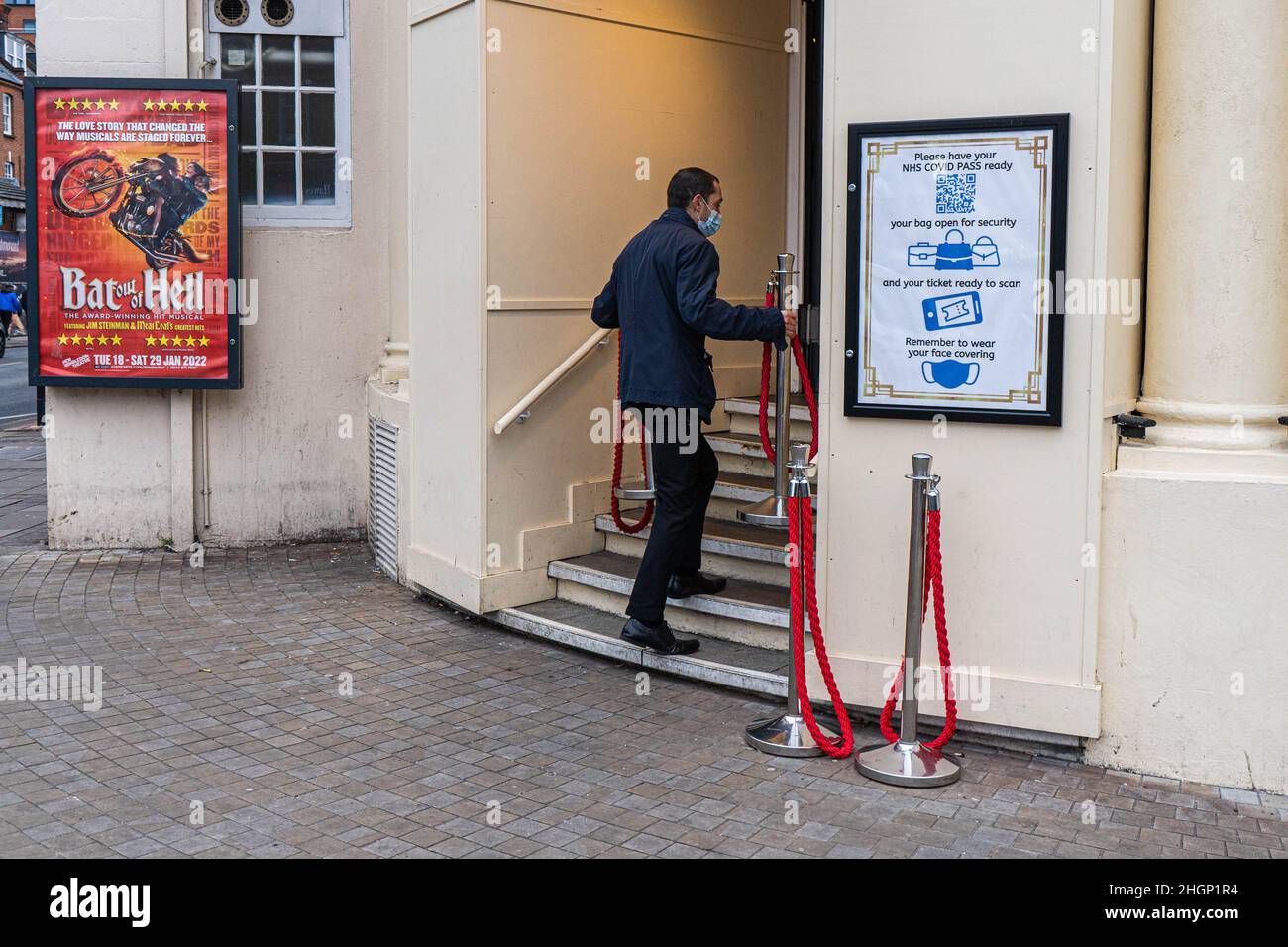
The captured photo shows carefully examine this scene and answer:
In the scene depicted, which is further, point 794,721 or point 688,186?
point 688,186

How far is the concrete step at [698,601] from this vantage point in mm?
6441

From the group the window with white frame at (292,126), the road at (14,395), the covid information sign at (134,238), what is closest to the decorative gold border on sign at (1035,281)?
the window with white frame at (292,126)

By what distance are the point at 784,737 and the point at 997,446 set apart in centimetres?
142

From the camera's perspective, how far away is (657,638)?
6348 millimetres

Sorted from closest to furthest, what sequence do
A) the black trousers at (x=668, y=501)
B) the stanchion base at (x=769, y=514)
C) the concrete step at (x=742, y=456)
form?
1. the black trousers at (x=668, y=501)
2. the stanchion base at (x=769, y=514)
3. the concrete step at (x=742, y=456)

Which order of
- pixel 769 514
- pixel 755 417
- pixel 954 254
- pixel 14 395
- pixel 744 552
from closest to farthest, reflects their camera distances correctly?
pixel 954 254 → pixel 744 552 → pixel 769 514 → pixel 755 417 → pixel 14 395

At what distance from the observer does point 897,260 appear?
17.7 ft

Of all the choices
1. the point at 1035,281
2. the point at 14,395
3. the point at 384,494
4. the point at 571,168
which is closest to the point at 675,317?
the point at 571,168

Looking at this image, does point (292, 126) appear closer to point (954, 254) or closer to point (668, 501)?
point (668, 501)

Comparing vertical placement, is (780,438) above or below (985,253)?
below

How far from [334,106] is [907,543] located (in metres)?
5.75

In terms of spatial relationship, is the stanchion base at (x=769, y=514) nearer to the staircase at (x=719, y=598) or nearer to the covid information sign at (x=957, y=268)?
the staircase at (x=719, y=598)

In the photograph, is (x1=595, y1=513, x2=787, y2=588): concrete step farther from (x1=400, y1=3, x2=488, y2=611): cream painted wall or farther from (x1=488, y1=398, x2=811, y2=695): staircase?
(x1=400, y1=3, x2=488, y2=611): cream painted wall

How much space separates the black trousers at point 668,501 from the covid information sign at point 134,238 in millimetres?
4037
